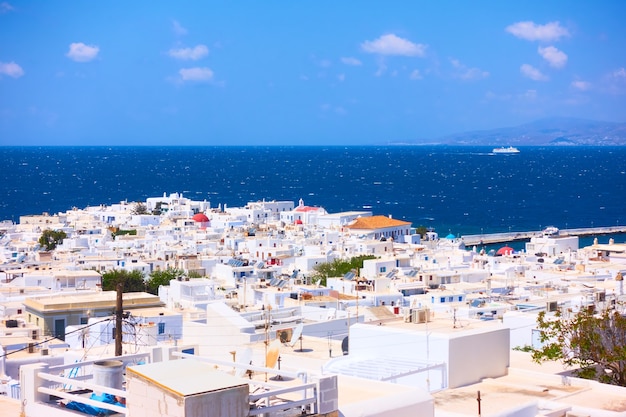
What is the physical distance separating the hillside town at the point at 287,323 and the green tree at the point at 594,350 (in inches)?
10.3

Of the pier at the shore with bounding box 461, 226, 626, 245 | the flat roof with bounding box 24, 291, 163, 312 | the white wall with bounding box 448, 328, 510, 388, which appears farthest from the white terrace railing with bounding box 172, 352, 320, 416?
the pier at the shore with bounding box 461, 226, 626, 245

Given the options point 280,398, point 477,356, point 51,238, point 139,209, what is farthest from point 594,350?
point 139,209

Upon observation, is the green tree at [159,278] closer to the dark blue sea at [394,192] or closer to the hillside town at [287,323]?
the hillside town at [287,323]

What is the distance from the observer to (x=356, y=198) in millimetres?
136500

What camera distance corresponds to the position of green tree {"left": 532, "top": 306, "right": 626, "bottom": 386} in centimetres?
1455

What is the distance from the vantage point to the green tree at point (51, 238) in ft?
194

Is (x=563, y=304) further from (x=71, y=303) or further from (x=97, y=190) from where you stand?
(x=97, y=190)

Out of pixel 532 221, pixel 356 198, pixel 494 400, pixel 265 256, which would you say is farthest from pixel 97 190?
pixel 494 400

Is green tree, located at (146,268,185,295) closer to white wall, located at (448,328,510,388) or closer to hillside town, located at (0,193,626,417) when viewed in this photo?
hillside town, located at (0,193,626,417)

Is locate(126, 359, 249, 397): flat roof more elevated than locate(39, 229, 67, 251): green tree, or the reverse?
locate(126, 359, 249, 397): flat roof

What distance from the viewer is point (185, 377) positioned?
7.30m

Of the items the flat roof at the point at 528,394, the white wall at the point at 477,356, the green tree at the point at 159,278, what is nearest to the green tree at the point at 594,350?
the flat roof at the point at 528,394

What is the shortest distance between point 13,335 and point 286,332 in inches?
272

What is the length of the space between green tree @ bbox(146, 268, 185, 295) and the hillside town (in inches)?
13.9
